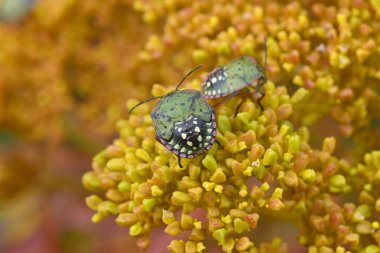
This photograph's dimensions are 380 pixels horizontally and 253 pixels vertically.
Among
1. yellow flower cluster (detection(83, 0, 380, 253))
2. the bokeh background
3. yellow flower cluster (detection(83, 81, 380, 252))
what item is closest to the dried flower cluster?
the bokeh background

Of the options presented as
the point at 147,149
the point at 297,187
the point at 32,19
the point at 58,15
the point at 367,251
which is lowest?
the point at 367,251

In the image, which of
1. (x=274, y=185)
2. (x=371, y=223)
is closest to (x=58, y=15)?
(x=274, y=185)

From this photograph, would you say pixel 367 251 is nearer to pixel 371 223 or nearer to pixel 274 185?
pixel 371 223

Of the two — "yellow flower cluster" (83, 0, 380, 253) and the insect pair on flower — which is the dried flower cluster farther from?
the insect pair on flower

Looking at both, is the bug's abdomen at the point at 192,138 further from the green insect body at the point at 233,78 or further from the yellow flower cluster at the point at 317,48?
the yellow flower cluster at the point at 317,48

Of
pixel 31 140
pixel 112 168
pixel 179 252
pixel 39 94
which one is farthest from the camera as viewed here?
pixel 31 140

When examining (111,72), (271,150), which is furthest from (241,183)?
(111,72)

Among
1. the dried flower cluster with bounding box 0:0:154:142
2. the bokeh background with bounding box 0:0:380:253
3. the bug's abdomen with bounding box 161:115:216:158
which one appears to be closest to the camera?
the bug's abdomen with bounding box 161:115:216:158
